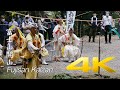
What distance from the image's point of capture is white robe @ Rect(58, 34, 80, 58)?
650cm

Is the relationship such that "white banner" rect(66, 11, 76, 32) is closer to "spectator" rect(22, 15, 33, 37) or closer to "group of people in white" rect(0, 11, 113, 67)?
"group of people in white" rect(0, 11, 113, 67)

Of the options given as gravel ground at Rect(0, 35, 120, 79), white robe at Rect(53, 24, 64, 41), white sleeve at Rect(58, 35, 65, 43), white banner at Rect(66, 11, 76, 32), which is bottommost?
gravel ground at Rect(0, 35, 120, 79)

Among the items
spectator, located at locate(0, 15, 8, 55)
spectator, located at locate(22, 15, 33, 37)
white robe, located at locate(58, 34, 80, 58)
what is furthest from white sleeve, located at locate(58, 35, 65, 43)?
spectator, located at locate(0, 15, 8, 55)

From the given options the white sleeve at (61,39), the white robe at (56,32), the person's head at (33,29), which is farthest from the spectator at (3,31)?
the white sleeve at (61,39)

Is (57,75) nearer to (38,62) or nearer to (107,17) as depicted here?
(38,62)

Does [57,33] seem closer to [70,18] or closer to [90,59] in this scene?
[70,18]

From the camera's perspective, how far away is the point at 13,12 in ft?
20.7

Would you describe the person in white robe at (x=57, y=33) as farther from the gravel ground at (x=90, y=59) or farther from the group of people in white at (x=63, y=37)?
the gravel ground at (x=90, y=59)

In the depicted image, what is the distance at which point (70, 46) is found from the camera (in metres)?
6.65

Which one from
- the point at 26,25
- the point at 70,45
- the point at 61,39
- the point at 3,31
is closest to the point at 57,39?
the point at 61,39

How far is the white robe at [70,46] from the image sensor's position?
6.50 m

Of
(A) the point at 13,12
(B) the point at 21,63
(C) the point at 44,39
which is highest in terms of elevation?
(A) the point at 13,12
